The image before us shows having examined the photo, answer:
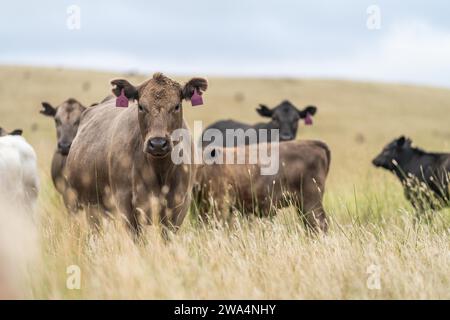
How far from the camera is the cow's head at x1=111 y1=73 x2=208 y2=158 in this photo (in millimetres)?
6902

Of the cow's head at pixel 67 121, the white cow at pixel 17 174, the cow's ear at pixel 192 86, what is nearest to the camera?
the cow's ear at pixel 192 86

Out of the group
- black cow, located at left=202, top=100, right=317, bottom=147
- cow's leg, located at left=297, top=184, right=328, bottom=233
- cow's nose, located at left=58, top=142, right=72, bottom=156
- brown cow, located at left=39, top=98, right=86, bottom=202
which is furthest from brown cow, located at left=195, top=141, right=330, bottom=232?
black cow, located at left=202, top=100, right=317, bottom=147

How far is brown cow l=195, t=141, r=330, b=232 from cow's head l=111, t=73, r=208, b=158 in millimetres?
2532

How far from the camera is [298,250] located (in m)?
6.25

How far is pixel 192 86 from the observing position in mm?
7605

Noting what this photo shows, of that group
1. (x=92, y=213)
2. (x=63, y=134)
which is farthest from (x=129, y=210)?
(x=63, y=134)

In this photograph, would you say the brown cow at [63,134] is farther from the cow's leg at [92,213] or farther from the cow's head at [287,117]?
the cow's head at [287,117]

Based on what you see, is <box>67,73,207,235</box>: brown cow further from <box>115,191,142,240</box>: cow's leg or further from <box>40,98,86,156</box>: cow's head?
<box>40,98,86,156</box>: cow's head

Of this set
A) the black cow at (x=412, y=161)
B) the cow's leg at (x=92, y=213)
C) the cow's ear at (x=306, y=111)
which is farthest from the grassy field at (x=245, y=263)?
the cow's ear at (x=306, y=111)

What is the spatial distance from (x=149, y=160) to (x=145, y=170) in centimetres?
10

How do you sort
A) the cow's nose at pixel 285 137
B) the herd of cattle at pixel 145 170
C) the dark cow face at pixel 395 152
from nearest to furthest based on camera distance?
the herd of cattle at pixel 145 170, the dark cow face at pixel 395 152, the cow's nose at pixel 285 137

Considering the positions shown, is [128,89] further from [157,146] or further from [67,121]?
[67,121]

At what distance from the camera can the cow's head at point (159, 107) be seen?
22.6ft

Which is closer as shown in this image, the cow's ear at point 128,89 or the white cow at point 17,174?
the cow's ear at point 128,89
